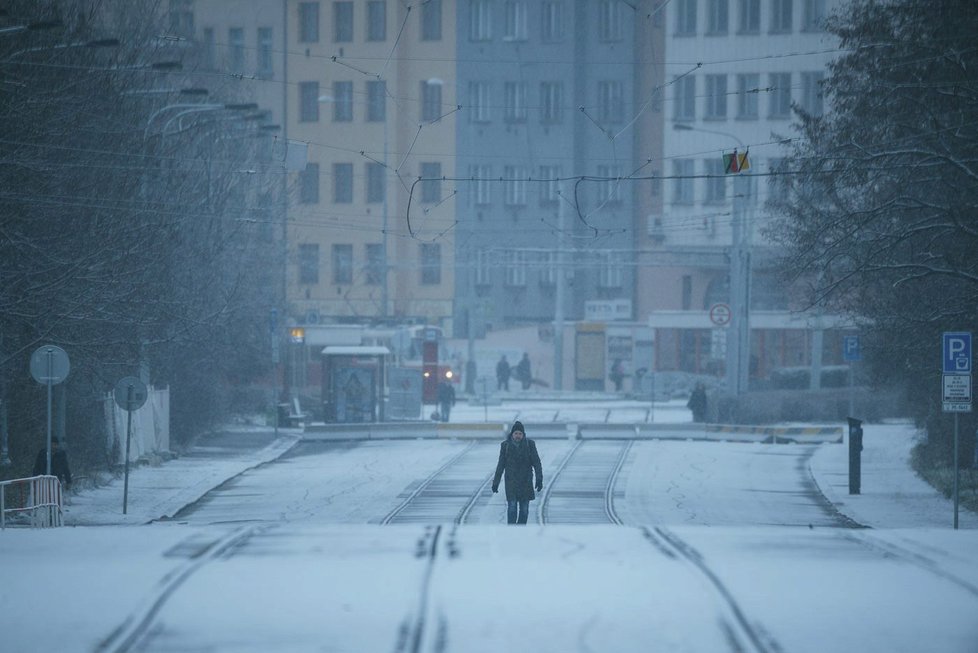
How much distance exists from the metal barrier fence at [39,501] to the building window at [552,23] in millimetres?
51893

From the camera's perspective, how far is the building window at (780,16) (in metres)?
60.2

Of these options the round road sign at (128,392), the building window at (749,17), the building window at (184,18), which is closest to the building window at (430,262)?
the building window at (184,18)

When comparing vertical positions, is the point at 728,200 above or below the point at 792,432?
above

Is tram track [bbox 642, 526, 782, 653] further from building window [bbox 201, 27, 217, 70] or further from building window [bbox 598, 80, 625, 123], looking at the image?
building window [bbox 598, 80, 625, 123]

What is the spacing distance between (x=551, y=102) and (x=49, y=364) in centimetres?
5080

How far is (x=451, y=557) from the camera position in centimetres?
1023

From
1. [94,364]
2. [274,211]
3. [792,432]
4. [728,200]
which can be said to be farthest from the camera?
[728,200]

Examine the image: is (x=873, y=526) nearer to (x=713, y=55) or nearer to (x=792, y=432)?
(x=792, y=432)

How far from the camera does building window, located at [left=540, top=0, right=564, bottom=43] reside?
69719 millimetres

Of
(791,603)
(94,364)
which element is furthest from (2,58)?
(791,603)

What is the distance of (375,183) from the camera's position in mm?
69062

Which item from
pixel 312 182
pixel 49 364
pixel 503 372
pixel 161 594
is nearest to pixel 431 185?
pixel 312 182

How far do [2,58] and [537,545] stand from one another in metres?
15.0

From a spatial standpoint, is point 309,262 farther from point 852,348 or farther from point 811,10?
point 852,348
